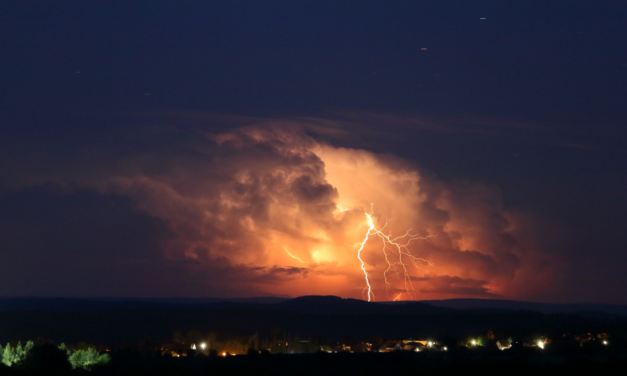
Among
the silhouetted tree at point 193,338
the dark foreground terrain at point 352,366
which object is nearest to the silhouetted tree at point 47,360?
the dark foreground terrain at point 352,366

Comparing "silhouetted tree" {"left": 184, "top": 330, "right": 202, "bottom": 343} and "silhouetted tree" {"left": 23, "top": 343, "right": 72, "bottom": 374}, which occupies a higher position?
"silhouetted tree" {"left": 184, "top": 330, "right": 202, "bottom": 343}

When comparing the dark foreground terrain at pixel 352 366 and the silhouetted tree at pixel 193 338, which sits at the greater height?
the silhouetted tree at pixel 193 338

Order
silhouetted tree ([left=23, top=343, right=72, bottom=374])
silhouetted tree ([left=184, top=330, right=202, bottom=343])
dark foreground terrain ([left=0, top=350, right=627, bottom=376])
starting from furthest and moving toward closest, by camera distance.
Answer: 1. silhouetted tree ([left=184, top=330, right=202, bottom=343])
2. dark foreground terrain ([left=0, top=350, right=627, bottom=376])
3. silhouetted tree ([left=23, top=343, right=72, bottom=374])

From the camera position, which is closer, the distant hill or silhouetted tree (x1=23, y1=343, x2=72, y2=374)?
silhouetted tree (x1=23, y1=343, x2=72, y2=374)

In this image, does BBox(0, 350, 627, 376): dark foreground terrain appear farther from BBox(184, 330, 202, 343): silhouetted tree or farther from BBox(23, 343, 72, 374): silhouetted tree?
BBox(184, 330, 202, 343): silhouetted tree

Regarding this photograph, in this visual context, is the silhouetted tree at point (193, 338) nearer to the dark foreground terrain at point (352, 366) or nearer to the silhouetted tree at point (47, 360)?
the dark foreground terrain at point (352, 366)

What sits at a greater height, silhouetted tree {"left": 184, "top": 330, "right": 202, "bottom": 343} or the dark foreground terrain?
silhouetted tree {"left": 184, "top": 330, "right": 202, "bottom": 343}

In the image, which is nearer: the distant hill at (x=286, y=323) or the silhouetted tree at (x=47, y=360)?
the silhouetted tree at (x=47, y=360)

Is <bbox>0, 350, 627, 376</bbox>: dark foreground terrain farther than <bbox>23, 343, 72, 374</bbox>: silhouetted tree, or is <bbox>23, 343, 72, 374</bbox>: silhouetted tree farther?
<bbox>0, 350, 627, 376</bbox>: dark foreground terrain

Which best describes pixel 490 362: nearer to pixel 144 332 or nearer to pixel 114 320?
pixel 144 332

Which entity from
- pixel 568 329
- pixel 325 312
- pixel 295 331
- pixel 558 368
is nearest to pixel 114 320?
pixel 295 331

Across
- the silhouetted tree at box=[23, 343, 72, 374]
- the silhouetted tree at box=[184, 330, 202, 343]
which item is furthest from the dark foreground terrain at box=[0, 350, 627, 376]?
the silhouetted tree at box=[184, 330, 202, 343]

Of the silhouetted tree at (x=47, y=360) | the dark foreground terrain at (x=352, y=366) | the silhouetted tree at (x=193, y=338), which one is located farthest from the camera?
the silhouetted tree at (x=193, y=338)

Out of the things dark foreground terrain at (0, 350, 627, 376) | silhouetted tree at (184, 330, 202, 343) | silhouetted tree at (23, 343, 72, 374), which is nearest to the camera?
silhouetted tree at (23, 343, 72, 374)
